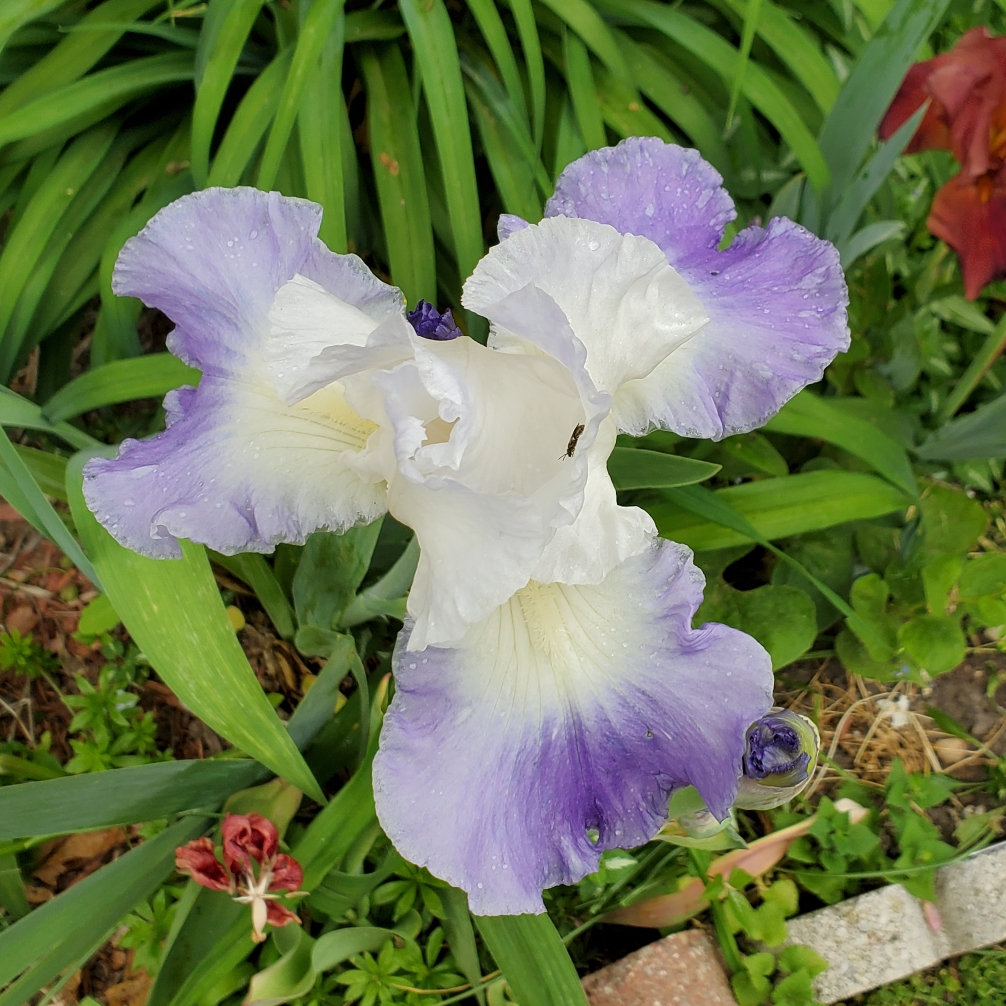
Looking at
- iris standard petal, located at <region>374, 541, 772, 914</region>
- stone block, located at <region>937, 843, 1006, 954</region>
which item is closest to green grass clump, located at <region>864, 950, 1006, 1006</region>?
stone block, located at <region>937, 843, 1006, 954</region>

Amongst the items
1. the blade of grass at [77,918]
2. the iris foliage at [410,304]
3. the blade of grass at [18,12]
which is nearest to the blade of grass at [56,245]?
the iris foliage at [410,304]

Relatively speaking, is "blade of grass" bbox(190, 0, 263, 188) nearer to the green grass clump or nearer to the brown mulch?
the brown mulch

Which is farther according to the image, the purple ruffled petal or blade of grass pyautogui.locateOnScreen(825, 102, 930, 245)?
blade of grass pyautogui.locateOnScreen(825, 102, 930, 245)

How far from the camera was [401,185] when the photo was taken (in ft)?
4.67

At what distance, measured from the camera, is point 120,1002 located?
4.44 ft

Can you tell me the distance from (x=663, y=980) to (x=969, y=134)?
4.61 feet

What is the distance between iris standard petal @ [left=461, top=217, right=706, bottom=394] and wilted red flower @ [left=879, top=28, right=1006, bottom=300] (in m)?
0.65

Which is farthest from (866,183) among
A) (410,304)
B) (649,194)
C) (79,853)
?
→ (79,853)

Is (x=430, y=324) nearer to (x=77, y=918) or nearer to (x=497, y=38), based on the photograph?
(x=497, y=38)

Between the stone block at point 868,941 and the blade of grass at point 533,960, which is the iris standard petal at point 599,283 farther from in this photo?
the stone block at point 868,941

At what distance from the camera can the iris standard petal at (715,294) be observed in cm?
86

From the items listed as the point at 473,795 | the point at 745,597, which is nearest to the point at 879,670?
the point at 745,597

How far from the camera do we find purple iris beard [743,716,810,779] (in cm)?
90

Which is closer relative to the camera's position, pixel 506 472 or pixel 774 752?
pixel 506 472
